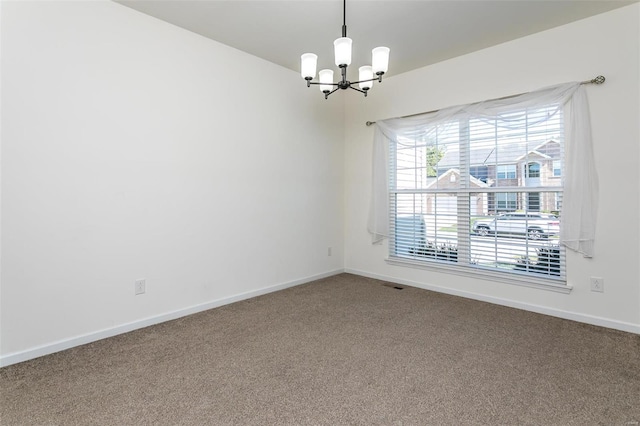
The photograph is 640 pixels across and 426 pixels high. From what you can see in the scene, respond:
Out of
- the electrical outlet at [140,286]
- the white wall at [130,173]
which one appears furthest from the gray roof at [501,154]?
the electrical outlet at [140,286]

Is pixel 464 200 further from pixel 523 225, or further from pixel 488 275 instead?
pixel 488 275

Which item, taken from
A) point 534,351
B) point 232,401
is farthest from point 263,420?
point 534,351

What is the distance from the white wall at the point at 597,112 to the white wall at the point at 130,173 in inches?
83.7

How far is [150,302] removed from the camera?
2.86 meters

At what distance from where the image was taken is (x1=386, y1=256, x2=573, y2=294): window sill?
3061 millimetres

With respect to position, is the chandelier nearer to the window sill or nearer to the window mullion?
the window mullion

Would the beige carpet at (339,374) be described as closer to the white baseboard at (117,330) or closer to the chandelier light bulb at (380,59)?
the white baseboard at (117,330)

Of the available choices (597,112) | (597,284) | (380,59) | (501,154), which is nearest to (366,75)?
(380,59)

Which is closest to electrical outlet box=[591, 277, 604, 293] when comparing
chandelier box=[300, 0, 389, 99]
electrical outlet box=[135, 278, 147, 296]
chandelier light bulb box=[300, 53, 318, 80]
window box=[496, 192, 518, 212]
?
window box=[496, 192, 518, 212]

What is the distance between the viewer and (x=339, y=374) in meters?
2.04

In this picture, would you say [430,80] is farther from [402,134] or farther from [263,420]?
[263,420]

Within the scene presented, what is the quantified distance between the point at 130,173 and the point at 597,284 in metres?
4.12

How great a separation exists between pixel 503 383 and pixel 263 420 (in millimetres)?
1401

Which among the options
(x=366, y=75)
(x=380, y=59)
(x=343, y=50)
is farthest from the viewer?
(x=366, y=75)
